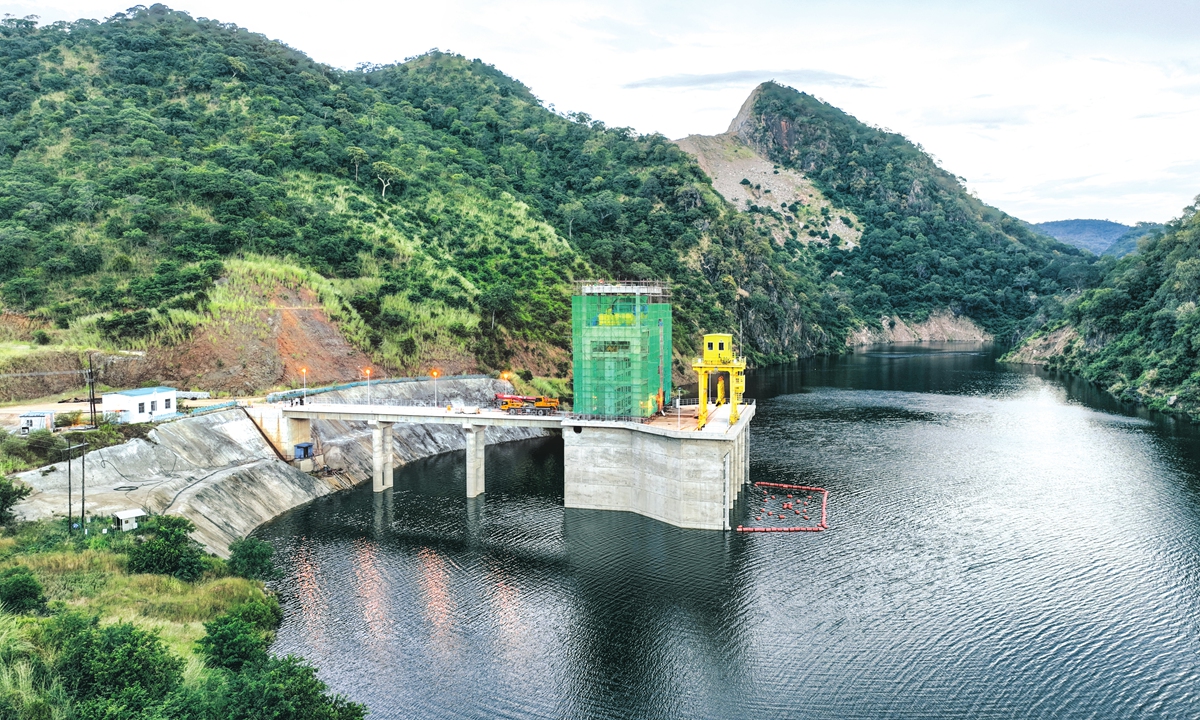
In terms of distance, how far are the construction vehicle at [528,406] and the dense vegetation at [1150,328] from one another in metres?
97.1

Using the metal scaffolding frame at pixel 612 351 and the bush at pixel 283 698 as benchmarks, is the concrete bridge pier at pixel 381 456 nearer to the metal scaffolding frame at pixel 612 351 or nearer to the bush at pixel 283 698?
the metal scaffolding frame at pixel 612 351

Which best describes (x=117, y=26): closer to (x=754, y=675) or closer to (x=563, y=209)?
(x=563, y=209)

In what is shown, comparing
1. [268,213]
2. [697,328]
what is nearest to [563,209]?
[697,328]

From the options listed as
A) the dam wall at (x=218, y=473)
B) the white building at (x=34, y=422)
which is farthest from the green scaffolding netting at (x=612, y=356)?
the white building at (x=34, y=422)

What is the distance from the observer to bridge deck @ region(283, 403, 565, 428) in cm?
7631

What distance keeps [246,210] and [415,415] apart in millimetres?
59868

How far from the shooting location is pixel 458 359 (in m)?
117

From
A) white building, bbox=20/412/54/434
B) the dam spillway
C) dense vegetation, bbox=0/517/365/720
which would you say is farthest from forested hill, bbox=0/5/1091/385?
dense vegetation, bbox=0/517/365/720

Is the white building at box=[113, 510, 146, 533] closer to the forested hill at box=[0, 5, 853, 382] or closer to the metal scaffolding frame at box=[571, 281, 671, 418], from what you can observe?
the metal scaffolding frame at box=[571, 281, 671, 418]

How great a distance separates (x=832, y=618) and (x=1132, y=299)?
161642 mm

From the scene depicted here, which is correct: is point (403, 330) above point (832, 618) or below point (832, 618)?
above

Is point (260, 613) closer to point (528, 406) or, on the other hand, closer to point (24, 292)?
point (528, 406)

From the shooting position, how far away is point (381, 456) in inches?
3241

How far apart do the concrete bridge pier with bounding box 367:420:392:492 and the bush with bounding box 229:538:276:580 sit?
83.2ft
